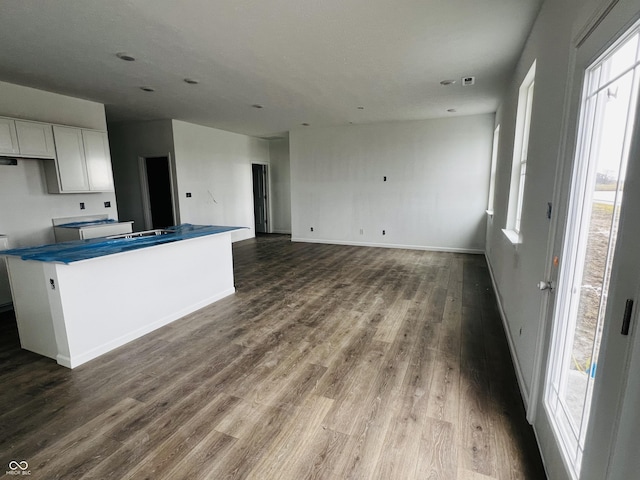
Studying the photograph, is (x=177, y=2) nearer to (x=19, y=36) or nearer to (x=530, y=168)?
(x=19, y=36)

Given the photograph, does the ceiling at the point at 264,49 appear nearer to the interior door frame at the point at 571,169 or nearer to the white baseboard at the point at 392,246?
the interior door frame at the point at 571,169

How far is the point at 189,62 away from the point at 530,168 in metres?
3.29

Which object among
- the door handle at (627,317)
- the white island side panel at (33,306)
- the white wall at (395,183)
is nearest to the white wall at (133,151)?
the white wall at (395,183)

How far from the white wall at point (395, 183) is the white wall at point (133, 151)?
2.80 metres

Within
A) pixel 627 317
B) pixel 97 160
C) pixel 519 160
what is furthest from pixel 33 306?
pixel 519 160

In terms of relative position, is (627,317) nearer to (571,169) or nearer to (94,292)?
(571,169)

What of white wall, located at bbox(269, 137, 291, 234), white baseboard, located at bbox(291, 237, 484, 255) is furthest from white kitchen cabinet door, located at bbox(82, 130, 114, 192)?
white wall, located at bbox(269, 137, 291, 234)

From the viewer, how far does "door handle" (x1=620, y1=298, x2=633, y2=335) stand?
0.86m

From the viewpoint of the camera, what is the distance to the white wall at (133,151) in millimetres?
6195

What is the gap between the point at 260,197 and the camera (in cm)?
904

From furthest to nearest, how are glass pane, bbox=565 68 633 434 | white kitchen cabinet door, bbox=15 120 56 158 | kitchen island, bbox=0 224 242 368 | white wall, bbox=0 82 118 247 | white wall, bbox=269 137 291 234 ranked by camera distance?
white wall, bbox=269 137 291 234, white wall, bbox=0 82 118 247, white kitchen cabinet door, bbox=15 120 56 158, kitchen island, bbox=0 224 242 368, glass pane, bbox=565 68 633 434

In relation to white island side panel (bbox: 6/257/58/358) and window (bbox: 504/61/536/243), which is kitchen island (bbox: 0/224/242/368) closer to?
white island side panel (bbox: 6/257/58/358)

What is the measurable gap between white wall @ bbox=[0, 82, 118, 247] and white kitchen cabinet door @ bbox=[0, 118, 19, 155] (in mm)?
332

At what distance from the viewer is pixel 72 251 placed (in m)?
2.63
